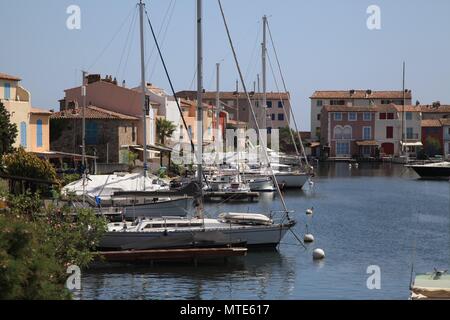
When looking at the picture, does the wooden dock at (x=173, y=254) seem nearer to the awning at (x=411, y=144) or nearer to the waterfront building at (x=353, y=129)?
the awning at (x=411, y=144)

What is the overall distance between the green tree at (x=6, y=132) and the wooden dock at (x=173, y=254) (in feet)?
61.6

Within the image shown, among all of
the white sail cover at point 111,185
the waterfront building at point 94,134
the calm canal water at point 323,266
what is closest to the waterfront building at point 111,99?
the waterfront building at point 94,134

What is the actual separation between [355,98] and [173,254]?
10711 cm

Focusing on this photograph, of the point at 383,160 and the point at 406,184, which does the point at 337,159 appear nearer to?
the point at 383,160

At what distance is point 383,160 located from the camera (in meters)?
126

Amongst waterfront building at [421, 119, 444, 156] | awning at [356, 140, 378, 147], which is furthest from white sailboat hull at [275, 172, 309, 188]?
waterfront building at [421, 119, 444, 156]

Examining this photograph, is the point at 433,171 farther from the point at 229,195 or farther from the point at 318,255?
the point at 318,255

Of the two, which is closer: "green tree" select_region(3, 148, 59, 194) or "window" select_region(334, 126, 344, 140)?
"green tree" select_region(3, 148, 59, 194)

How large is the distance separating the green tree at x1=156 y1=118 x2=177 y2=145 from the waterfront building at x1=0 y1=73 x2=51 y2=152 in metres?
23.2

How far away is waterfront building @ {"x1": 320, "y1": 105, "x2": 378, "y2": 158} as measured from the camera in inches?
5059

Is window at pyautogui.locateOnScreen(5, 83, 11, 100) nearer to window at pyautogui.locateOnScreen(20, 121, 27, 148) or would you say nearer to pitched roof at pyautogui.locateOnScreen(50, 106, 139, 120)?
window at pyautogui.locateOnScreen(20, 121, 27, 148)
